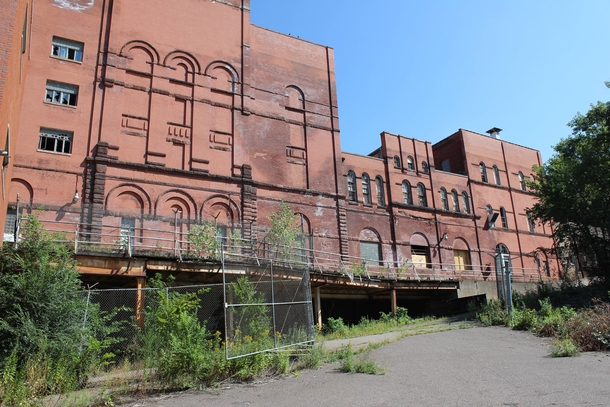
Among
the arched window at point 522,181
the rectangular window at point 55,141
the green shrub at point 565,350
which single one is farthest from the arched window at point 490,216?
the rectangular window at point 55,141

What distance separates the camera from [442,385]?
9820mm

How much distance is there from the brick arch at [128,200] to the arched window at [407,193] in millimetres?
18189

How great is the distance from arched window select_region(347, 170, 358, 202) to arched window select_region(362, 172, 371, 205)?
0.77m

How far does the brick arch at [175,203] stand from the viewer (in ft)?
78.7

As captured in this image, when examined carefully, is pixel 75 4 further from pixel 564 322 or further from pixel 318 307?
pixel 564 322

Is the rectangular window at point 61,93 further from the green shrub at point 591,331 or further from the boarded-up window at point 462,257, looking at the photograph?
the boarded-up window at point 462,257

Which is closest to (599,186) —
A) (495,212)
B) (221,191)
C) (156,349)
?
(495,212)

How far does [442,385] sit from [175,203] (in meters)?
17.8

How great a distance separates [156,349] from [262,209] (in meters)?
16.8

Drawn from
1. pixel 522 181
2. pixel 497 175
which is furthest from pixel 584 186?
pixel 522 181

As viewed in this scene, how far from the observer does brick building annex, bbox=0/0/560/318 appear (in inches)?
894

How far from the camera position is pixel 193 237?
73.2 feet

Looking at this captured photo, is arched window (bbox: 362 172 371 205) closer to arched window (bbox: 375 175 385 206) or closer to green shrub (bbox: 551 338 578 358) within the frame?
arched window (bbox: 375 175 385 206)

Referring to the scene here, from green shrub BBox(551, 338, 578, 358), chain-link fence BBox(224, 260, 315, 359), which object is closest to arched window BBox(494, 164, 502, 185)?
green shrub BBox(551, 338, 578, 358)
